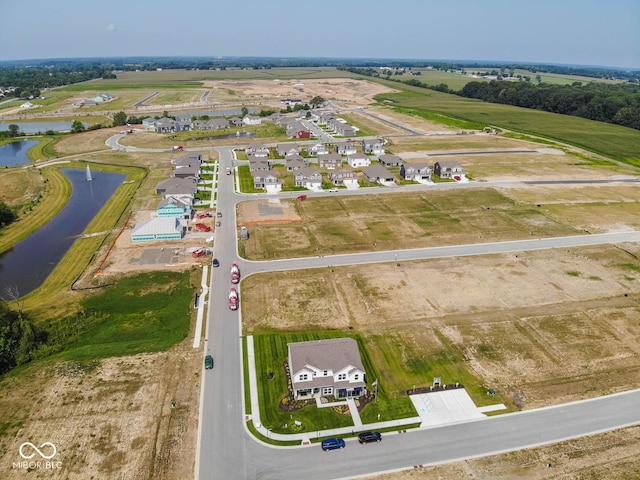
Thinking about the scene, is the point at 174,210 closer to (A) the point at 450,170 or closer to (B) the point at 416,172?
(B) the point at 416,172

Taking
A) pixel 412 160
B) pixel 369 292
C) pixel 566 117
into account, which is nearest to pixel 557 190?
pixel 412 160

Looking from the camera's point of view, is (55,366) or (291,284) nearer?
(55,366)

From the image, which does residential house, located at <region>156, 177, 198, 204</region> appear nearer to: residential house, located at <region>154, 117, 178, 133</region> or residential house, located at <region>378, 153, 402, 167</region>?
residential house, located at <region>378, 153, 402, 167</region>

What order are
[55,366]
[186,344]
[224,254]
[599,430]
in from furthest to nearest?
[224,254]
[186,344]
[55,366]
[599,430]

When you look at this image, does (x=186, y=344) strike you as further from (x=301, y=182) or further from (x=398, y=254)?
(x=301, y=182)

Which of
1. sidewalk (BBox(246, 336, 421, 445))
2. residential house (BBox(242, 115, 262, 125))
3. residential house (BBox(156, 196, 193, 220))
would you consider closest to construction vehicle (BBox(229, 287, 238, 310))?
sidewalk (BBox(246, 336, 421, 445))
